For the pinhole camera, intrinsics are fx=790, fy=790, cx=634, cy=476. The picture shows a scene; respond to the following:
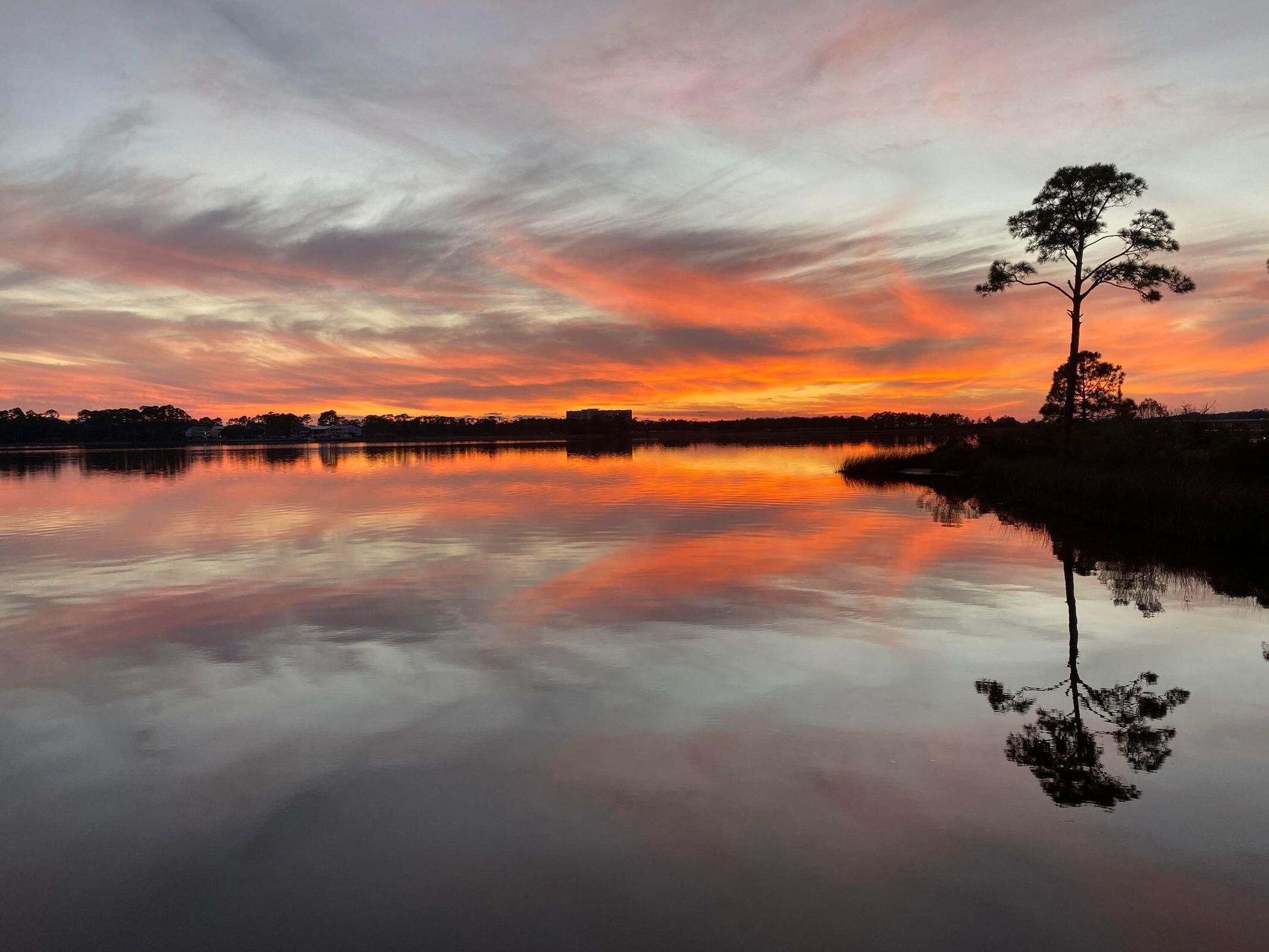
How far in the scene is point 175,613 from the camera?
586 inches

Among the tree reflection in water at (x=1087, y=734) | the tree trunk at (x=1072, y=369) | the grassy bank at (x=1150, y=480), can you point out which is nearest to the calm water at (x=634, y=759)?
the tree reflection in water at (x=1087, y=734)

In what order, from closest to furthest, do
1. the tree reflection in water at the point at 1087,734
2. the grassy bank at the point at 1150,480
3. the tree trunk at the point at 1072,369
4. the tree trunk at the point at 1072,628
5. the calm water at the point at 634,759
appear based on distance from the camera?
the calm water at the point at 634,759 < the tree reflection in water at the point at 1087,734 < the tree trunk at the point at 1072,628 < the grassy bank at the point at 1150,480 < the tree trunk at the point at 1072,369

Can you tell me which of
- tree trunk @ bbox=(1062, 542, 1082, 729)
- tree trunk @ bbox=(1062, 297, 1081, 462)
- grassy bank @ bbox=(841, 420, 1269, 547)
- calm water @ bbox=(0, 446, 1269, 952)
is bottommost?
calm water @ bbox=(0, 446, 1269, 952)

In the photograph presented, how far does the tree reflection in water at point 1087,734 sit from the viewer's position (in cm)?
757

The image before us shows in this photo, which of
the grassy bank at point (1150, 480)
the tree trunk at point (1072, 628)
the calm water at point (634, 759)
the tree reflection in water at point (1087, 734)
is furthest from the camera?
the grassy bank at point (1150, 480)

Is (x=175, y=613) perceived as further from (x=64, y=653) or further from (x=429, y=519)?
(x=429, y=519)

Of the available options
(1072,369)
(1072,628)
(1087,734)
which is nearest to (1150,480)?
(1072,369)

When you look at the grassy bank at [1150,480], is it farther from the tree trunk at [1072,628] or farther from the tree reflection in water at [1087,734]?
the tree reflection in water at [1087,734]

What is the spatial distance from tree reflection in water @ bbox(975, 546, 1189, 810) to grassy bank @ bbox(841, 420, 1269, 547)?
14.3m

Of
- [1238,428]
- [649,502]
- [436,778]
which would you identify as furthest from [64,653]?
[1238,428]

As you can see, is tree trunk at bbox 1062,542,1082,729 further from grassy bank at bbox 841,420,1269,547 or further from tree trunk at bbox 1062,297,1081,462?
tree trunk at bbox 1062,297,1081,462

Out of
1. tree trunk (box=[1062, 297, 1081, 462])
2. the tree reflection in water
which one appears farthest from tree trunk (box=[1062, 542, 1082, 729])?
tree trunk (box=[1062, 297, 1081, 462])

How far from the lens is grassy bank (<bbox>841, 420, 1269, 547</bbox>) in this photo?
22.1 meters

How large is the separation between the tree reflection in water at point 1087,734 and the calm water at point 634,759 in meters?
0.05
